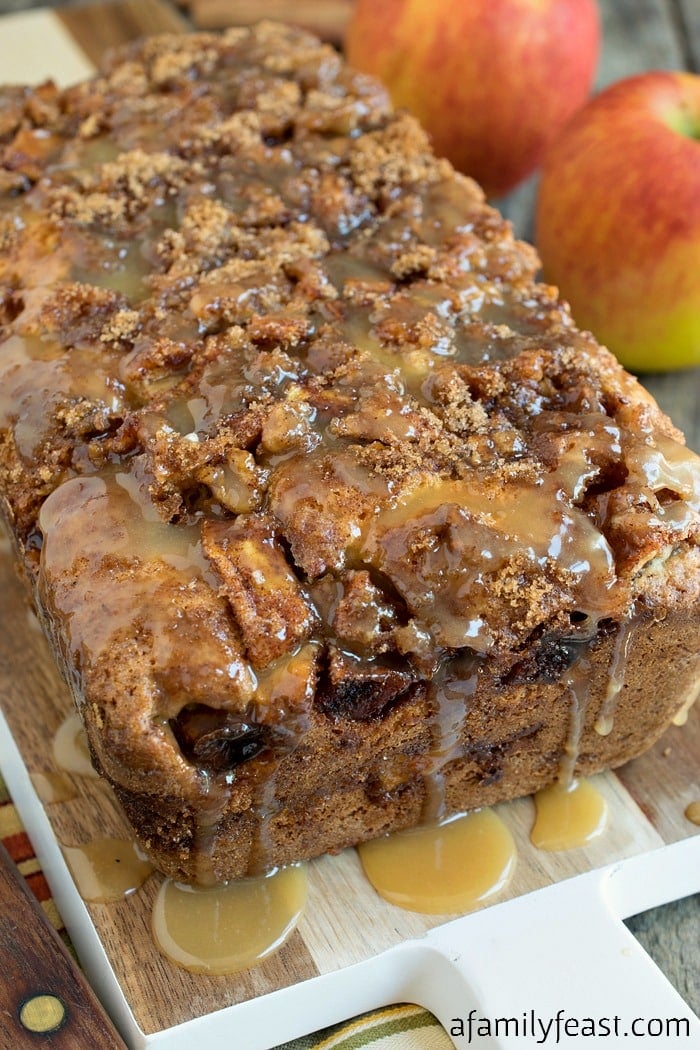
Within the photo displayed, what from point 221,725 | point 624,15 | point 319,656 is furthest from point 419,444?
point 624,15

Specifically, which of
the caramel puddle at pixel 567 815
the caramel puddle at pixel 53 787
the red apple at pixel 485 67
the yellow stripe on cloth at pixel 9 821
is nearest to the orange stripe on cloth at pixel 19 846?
the yellow stripe on cloth at pixel 9 821

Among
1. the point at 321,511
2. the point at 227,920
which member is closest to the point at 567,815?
the point at 227,920

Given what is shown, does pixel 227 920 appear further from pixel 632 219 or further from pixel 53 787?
pixel 632 219

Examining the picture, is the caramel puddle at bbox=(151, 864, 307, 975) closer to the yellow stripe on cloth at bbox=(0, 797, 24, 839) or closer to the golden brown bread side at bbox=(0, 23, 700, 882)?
the golden brown bread side at bbox=(0, 23, 700, 882)

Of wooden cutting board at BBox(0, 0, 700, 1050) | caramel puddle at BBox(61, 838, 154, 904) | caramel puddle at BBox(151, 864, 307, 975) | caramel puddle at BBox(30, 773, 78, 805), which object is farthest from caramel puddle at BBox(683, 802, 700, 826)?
caramel puddle at BBox(30, 773, 78, 805)

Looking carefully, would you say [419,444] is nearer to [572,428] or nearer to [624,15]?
[572,428]
